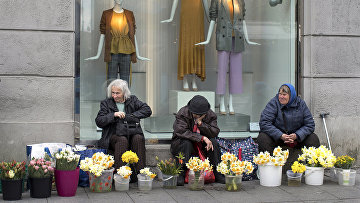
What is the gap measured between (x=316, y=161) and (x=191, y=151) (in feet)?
5.09

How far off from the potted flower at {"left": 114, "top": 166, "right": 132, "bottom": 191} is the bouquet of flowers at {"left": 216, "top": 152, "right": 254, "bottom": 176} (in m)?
1.06

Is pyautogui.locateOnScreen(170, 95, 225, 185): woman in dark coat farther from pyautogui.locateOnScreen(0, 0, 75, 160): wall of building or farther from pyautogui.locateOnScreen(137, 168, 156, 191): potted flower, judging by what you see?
pyautogui.locateOnScreen(0, 0, 75, 160): wall of building

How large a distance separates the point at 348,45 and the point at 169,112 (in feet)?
9.54

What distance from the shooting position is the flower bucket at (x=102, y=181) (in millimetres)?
6457

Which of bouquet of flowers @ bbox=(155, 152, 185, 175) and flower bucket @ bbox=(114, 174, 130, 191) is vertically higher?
bouquet of flowers @ bbox=(155, 152, 185, 175)

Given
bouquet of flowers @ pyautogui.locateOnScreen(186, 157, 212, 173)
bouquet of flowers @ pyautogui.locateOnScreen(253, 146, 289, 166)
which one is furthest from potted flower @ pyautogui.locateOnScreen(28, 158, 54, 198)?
bouquet of flowers @ pyautogui.locateOnScreen(253, 146, 289, 166)

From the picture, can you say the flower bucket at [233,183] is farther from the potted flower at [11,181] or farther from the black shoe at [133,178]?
the potted flower at [11,181]

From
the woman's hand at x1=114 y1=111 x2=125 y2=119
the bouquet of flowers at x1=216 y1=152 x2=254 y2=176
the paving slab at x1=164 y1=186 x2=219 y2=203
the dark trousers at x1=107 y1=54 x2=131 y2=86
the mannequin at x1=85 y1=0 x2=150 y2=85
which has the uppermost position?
the mannequin at x1=85 y1=0 x2=150 y2=85

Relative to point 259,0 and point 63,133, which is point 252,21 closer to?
point 259,0

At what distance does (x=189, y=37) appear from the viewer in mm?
8445

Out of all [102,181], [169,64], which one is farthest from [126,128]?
[169,64]

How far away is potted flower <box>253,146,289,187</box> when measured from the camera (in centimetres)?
680

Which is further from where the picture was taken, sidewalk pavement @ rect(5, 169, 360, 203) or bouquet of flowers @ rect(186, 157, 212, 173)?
bouquet of flowers @ rect(186, 157, 212, 173)

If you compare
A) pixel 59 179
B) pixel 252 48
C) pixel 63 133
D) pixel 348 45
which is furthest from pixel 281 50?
pixel 59 179
